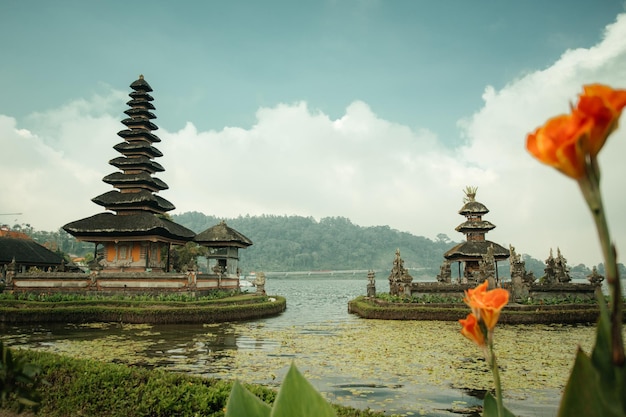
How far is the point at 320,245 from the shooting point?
150250 mm

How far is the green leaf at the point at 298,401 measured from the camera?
996mm

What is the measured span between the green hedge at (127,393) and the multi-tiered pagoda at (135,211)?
1765cm

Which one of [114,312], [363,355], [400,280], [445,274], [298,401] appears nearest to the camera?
[298,401]

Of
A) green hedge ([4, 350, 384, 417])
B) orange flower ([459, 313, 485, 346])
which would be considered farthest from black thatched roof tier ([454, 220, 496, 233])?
orange flower ([459, 313, 485, 346])

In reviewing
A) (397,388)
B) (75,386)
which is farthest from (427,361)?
(75,386)

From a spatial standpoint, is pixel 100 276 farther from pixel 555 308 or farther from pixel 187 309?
pixel 555 308

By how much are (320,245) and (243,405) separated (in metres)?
150

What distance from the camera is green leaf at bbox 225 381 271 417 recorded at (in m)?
1.10

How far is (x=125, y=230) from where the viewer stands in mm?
22406

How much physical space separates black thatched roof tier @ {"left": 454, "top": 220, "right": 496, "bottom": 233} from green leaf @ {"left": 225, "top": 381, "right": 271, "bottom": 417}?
28.4 meters

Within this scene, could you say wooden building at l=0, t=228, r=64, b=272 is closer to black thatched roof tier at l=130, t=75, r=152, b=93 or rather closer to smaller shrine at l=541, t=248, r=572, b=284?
black thatched roof tier at l=130, t=75, r=152, b=93

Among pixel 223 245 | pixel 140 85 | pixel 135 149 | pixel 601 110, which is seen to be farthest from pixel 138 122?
pixel 601 110

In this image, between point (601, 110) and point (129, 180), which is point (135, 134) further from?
point (601, 110)

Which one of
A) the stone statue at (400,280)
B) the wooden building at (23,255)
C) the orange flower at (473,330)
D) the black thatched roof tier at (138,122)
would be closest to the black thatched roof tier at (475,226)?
the stone statue at (400,280)
